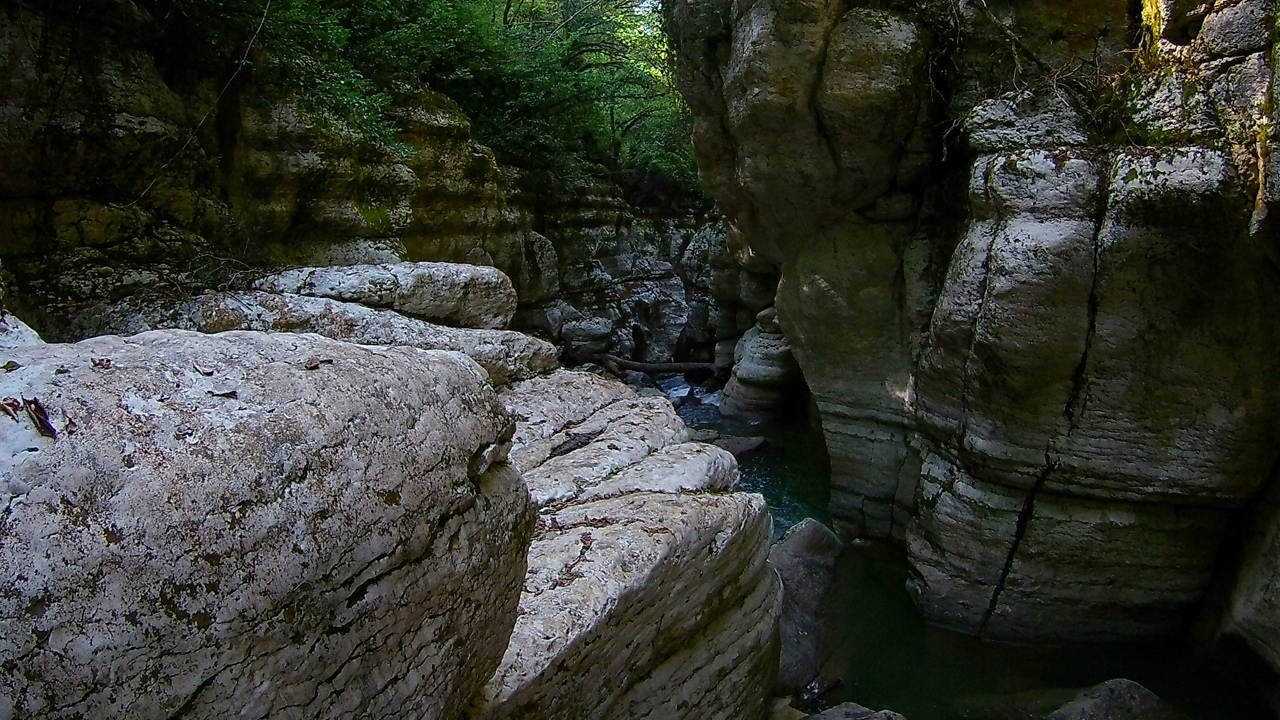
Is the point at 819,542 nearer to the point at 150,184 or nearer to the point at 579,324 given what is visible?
the point at 150,184

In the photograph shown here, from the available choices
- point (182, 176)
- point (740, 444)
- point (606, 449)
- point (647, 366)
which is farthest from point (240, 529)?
point (647, 366)

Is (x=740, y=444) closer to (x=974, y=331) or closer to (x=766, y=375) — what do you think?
(x=766, y=375)

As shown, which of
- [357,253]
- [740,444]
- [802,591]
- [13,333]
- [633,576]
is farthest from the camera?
[740,444]

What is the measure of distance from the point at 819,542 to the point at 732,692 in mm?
3145

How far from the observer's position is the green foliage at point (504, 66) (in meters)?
5.41

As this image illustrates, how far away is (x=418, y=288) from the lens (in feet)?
14.6

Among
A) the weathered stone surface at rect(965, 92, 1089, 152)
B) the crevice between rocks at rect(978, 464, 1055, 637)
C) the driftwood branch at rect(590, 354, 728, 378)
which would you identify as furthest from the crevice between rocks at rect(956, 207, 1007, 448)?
the driftwood branch at rect(590, 354, 728, 378)

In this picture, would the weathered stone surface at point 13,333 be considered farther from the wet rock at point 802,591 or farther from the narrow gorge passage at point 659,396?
the wet rock at point 802,591

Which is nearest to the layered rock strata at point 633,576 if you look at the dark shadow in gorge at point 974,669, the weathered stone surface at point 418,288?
the weathered stone surface at point 418,288

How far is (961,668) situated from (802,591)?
1.33 metres

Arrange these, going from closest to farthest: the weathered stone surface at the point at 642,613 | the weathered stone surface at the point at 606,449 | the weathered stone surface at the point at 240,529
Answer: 1. the weathered stone surface at the point at 240,529
2. the weathered stone surface at the point at 642,613
3. the weathered stone surface at the point at 606,449

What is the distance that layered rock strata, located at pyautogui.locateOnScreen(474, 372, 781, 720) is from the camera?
7.99 feet

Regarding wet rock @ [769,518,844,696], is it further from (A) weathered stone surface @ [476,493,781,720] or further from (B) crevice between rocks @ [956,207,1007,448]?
(B) crevice between rocks @ [956,207,1007,448]

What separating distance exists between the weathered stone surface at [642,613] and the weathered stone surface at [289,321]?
137 cm
